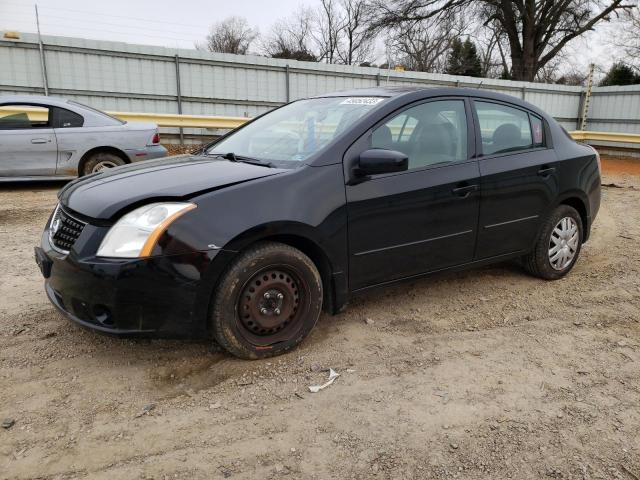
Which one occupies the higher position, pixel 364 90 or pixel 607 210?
pixel 364 90

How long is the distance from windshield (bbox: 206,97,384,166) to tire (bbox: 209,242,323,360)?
0.70 metres

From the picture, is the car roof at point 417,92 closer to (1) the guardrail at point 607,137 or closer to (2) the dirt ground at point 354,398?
(2) the dirt ground at point 354,398

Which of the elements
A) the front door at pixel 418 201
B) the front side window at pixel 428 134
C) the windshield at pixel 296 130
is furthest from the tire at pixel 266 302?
the front side window at pixel 428 134

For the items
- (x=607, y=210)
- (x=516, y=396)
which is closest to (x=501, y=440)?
(x=516, y=396)

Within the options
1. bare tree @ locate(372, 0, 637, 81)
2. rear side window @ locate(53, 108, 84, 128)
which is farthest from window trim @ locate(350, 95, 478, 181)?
bare tree @ locate(372, 0, 637, 81)

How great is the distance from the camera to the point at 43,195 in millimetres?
7934

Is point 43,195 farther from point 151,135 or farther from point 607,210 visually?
point 607,210

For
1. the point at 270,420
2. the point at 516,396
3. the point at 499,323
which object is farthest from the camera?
the point at 499,323

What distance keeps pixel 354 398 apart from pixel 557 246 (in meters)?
2.69

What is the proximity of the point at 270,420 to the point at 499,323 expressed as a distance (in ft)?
6.35

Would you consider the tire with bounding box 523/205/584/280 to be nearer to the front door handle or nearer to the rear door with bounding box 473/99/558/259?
the rear door with bounding box 473/99/558/259

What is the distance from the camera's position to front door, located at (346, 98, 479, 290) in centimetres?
327

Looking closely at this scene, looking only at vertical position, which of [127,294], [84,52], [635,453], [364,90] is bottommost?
[635,453]

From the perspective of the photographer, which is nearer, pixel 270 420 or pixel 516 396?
pixel 270 420
